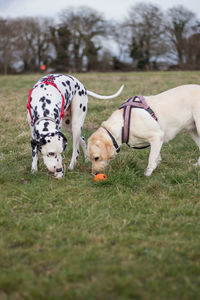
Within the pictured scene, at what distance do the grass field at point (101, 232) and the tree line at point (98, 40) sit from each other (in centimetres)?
4518

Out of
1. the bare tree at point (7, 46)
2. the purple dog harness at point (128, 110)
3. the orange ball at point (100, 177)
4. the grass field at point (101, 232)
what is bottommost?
the grass field at point (101, 232)

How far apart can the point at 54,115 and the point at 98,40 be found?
5009 centimetres

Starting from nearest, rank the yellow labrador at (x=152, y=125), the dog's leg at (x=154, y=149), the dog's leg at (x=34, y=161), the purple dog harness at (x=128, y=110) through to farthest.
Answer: the yellow labrador at (x=152, y=125) < the purple dog harness at (x=128, y=110) < the dog's leg at (x=154, y=149) < the dog's leg at (x=34, y=161)

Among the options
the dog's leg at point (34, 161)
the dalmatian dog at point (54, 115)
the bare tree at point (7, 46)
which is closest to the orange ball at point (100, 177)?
the dalmatian dog at point (54, 115)

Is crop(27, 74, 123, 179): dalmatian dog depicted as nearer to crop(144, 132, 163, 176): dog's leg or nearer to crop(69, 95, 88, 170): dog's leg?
crop(69, 95, 88, 170): dog's leg

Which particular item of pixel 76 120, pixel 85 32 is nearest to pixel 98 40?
pixel 85 32

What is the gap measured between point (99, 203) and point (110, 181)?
0.66m

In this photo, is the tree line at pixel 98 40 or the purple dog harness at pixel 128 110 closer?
the purple dog harness at pixel 128 110

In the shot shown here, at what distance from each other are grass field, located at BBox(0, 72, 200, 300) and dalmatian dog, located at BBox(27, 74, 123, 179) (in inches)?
14.6

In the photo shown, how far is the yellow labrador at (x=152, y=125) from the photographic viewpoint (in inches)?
196

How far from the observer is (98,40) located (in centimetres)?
5225

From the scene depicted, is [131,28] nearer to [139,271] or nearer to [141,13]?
[141,13]

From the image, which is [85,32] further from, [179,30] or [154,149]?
[154,149]

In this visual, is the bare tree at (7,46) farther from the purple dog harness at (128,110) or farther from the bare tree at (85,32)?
the purple dog harness at (128,110)
